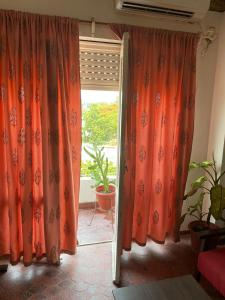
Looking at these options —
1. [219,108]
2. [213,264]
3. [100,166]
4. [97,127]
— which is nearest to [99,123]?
[97,127]

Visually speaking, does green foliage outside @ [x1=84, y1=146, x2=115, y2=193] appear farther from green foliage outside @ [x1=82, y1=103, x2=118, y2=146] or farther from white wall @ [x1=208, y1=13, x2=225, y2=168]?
white wall @ [x1=208, y1=13, x2=225, y2=168]

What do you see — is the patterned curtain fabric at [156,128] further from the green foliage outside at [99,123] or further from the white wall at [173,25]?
the green foliage outside at [99,123]

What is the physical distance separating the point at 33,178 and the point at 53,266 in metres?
0.87

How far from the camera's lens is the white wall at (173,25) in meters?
1.84

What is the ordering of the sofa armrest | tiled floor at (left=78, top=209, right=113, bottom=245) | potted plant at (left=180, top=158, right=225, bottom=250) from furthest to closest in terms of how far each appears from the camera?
tiled floor at (left=78, top=209, right=113, bottom=245) < potted plant at (left=180, top=158, right=225, bottom=250) < the sofa armrest

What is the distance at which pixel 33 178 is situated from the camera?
1.98m

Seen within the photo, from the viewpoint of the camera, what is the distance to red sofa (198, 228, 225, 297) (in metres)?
1.63

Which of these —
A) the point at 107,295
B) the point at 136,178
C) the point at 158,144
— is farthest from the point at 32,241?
the point at 158,144

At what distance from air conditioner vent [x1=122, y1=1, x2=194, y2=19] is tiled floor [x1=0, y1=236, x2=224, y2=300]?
2.25 metres

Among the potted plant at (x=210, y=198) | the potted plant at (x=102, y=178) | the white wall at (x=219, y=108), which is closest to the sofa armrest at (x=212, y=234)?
the potted plant at (x=210, y=198)

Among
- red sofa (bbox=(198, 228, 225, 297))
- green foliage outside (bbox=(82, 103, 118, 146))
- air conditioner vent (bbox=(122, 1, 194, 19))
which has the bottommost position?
red sofa (bbox=(198, 228, 225, 297))

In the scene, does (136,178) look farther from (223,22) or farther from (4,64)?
(223,22)

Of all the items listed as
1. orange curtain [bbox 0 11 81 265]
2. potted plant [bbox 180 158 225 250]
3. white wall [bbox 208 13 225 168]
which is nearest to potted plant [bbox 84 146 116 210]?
orange curtain [bbox 0 11 81 265]

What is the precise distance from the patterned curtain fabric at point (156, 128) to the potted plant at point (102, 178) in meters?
0.71
